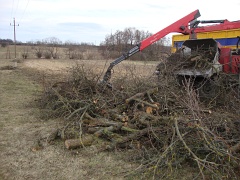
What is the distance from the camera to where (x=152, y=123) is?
14.2ft

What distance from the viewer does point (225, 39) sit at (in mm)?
9094

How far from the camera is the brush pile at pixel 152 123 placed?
11.2ft

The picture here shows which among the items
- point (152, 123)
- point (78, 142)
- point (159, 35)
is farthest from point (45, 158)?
point (159, 35)

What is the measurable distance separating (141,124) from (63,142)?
1.34 m

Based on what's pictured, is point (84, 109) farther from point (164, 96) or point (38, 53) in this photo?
point (38, 53)

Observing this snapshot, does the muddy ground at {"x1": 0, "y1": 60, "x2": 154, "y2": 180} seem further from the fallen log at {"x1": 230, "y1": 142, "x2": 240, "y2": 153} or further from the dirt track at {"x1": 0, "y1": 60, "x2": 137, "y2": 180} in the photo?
the fallen log at {"x1": 230, "y1": 142, "x2": 240, "y2": 153}

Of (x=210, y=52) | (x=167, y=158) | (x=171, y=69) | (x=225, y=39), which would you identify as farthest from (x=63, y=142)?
(x=225, y=39)

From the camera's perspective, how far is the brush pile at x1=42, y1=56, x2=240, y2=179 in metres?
3.41

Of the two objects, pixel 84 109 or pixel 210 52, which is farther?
pixel 210 52

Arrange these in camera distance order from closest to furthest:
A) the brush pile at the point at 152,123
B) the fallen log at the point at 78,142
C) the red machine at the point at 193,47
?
the brush pile at the point at 152,123 < the fallen log at the point at 78,142 < the red machine at the point at 193,47

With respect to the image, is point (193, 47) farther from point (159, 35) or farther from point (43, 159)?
point (43, 159)

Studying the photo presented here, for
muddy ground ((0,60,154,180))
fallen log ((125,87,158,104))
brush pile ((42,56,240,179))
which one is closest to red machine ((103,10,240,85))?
brush pile ((42,56,240,179))

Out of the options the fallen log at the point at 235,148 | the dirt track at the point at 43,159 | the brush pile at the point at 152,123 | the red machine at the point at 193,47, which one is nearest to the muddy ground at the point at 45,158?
the dirt track at the point at 43,159

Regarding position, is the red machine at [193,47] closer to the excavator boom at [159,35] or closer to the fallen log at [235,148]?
the excavator boom at [159,35]
